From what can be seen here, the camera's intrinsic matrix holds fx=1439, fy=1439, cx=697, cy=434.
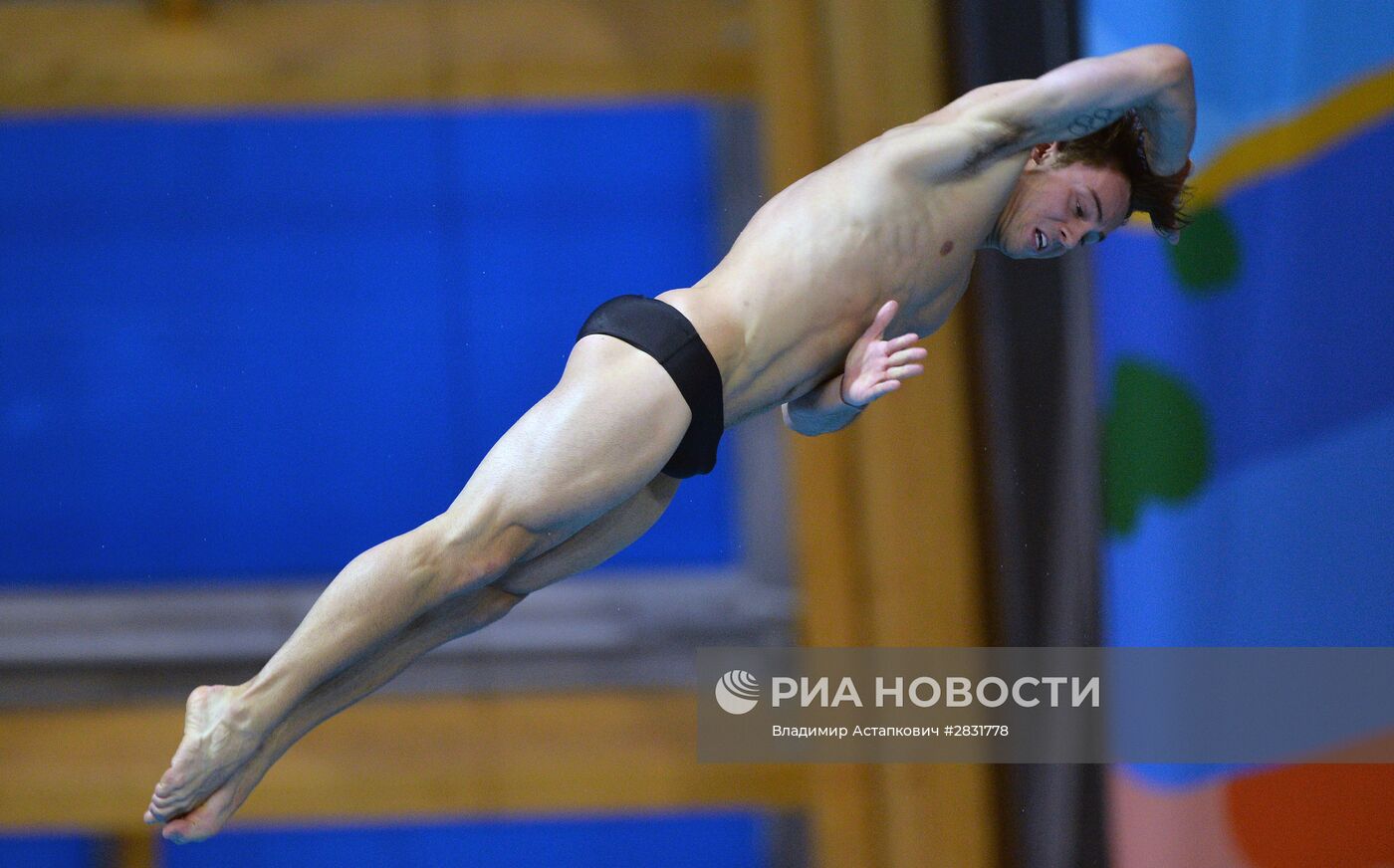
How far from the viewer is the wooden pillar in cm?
338

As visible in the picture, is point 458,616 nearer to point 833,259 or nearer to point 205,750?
point 205,750

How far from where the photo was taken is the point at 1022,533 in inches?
133

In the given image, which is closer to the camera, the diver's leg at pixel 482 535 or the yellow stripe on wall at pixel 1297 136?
the diver's leg at pixel 482 535

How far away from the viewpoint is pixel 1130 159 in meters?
2.51

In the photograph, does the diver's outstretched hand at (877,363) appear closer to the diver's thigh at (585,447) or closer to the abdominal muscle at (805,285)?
the abdominal muscle at (805,285)

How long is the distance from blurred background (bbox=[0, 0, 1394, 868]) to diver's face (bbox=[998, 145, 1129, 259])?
717 millimetres

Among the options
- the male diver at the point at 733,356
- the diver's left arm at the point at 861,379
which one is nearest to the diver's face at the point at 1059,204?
the male diver at the point at 733,356

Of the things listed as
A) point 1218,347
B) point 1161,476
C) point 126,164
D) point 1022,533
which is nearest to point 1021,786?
point 1022,533

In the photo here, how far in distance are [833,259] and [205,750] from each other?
122 cm

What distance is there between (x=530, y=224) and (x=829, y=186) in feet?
4.48

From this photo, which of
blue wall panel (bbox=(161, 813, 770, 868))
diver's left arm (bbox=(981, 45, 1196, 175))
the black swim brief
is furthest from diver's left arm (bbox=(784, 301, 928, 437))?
blue wall panel (bbox=(161, 813, 770, 868))

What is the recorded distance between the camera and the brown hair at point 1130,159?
2479 millimetres

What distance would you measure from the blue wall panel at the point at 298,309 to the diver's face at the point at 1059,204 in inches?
43.0

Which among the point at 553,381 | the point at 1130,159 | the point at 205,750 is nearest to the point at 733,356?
the point at 1130,159
